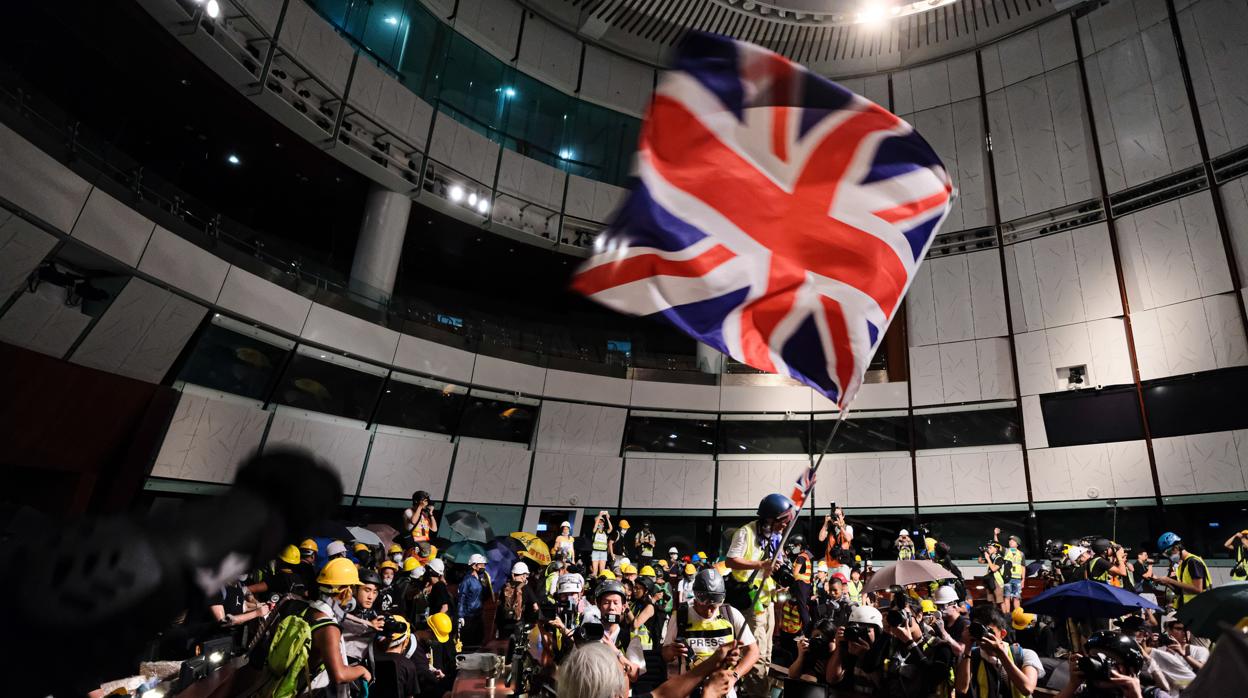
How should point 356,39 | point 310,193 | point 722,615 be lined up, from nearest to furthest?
1. point 722,615
2. point 356,39
3. point 310,193

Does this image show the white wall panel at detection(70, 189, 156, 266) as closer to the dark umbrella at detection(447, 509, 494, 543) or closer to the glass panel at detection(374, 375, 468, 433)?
the glass panel at detection(374, 375, 468, 433)

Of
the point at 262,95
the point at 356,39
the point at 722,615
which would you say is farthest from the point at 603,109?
the point at 722,615

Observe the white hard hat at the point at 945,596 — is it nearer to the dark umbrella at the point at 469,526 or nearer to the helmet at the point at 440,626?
the helmet at the point at 440,626

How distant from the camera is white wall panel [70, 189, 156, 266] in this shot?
9969 mm

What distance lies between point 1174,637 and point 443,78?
62.6ft

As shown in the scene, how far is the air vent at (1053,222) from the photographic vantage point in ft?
Result: 54.9

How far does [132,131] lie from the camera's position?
1411 centimetres

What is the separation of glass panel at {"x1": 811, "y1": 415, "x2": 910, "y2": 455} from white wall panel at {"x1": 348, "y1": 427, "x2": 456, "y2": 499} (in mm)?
10585

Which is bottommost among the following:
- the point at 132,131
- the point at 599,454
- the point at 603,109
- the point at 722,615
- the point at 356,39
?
the point at 722,615

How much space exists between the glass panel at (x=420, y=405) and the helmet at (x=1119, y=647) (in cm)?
1532

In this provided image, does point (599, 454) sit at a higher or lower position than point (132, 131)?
lower

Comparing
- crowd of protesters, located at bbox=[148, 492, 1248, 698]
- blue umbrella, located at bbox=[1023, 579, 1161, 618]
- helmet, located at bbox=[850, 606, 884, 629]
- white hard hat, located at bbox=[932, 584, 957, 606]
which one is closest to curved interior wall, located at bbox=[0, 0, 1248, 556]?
crowd of protesters, located at bbox=[148, 492, 1248, 698]

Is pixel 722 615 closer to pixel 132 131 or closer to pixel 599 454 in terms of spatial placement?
pixel 599 454

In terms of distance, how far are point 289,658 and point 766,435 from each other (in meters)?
16.7
